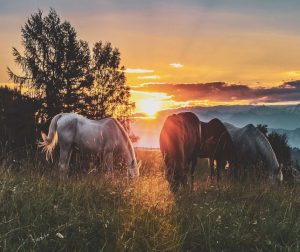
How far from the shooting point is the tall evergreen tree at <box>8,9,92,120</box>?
3806 centimetres

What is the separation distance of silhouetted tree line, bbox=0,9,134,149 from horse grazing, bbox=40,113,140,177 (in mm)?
20742

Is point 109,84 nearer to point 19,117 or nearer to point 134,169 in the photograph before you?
point 19,117

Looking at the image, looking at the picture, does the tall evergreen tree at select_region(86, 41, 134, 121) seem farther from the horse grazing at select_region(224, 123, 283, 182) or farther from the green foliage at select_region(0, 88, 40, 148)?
the horse grazing at select_region(224, 123, 283, 182)

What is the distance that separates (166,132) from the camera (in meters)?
12.7

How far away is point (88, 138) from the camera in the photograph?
14586 millimetres

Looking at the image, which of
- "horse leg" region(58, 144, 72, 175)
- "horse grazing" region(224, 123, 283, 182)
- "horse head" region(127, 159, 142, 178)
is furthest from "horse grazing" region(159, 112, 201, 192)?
"horse leg" region(58, 144, 72, 175)

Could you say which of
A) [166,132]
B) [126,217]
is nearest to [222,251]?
[126,217]

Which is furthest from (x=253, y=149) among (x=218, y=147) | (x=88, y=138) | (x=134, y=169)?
(x=88, y=138)

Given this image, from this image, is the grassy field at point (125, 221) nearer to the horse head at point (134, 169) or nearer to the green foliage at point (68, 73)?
the horse head at point (134, 169)

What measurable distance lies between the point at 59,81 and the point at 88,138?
25.4 meters

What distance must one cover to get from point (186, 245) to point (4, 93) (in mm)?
37614

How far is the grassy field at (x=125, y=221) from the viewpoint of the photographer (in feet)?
18.0

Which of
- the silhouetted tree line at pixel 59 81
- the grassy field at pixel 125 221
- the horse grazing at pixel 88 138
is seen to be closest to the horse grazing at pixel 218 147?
the horse grazing at pixel 88 138

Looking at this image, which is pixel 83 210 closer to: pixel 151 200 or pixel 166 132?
pixel 151 200
